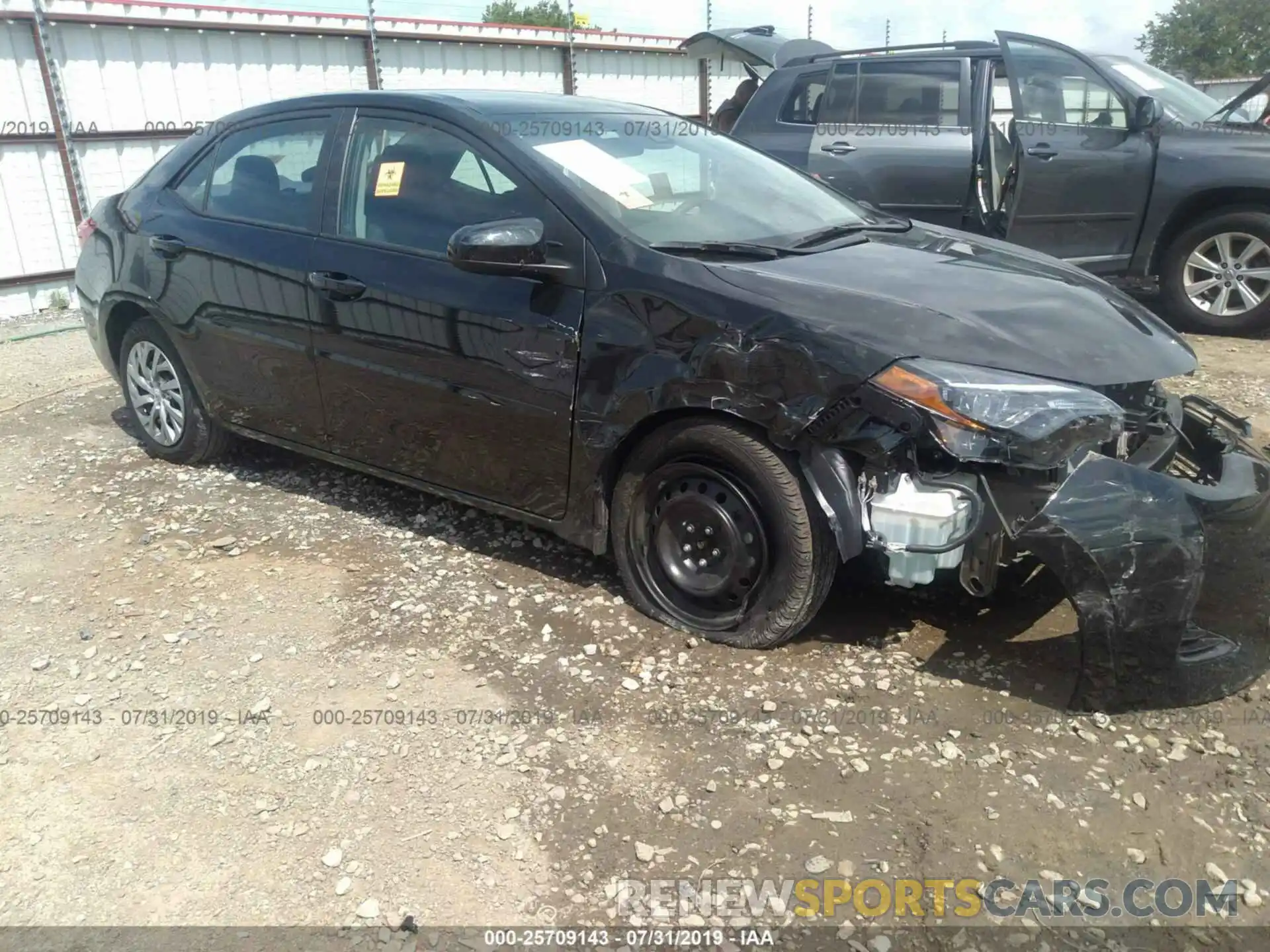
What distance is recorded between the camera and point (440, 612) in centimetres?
354

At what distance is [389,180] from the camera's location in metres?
3.76

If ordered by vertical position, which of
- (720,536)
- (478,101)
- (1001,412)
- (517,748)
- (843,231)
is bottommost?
(517,748)

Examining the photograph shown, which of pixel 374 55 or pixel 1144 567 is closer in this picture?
pixel 1144 567

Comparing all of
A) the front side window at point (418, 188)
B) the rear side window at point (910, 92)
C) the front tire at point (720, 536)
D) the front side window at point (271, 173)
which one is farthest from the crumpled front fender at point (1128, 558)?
the rear side window at point (910, 92)

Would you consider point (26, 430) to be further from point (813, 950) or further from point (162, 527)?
point (813, 950)

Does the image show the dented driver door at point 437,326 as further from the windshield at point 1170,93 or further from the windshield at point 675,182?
the windshield at point 1170,93

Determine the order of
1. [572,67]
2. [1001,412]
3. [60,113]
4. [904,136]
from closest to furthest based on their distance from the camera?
[1001,412] → [904,136] → [60,113] → [572,67]

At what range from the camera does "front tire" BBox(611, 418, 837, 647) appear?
293 centimetres

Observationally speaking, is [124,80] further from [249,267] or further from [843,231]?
[843,231]

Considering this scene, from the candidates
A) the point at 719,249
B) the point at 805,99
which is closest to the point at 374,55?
the point at 805,99

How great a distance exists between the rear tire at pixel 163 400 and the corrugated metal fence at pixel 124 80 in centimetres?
391

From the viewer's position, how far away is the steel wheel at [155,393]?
4.85 m

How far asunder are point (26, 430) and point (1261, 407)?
6815 mm

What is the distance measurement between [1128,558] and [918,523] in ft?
1.70
